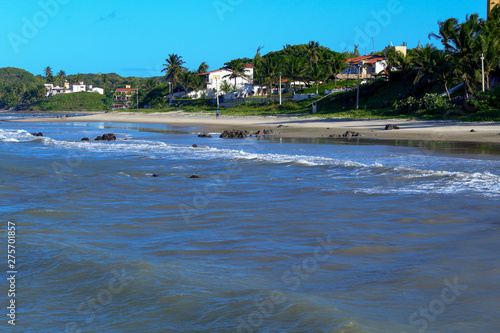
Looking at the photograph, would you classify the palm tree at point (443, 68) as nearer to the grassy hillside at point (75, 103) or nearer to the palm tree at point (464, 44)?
the palm tree at point (464, 44)

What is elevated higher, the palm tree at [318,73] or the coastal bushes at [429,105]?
the palm tree at [318,73]

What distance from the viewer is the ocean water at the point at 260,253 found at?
392cm

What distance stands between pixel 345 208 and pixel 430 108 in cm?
2747

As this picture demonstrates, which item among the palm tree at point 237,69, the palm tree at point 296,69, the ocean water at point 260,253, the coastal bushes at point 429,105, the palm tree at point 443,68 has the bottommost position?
the ocean water at point 260,253

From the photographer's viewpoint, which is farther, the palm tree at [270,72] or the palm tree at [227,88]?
the palm tree at [227,88]

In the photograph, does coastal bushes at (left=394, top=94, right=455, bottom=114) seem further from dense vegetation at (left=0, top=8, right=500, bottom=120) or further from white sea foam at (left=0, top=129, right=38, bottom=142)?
white sea foam at (left=0, top=129, right=38, bottom=142)

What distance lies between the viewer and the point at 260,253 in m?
5.66

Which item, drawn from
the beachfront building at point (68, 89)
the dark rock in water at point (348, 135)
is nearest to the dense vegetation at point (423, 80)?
the dark rock in water at point (348, 135)

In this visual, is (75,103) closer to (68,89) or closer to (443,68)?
(68,89)

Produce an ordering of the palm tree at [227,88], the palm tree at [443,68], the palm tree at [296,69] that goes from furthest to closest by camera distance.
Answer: the palm tree at [227,88] < the palm tree at [296,69] < the palm tree at [443,68]

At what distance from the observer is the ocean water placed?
3916 mm

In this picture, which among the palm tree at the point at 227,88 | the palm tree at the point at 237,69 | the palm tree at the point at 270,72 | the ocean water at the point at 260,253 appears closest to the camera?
the ocean water at the point at 260,253

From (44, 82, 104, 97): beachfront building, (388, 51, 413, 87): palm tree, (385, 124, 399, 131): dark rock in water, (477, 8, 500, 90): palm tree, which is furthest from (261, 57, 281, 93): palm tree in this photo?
(44, 82, 104, 97): beachfront building

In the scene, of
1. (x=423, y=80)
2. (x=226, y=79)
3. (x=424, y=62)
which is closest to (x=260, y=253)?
(x=424, y=62)
